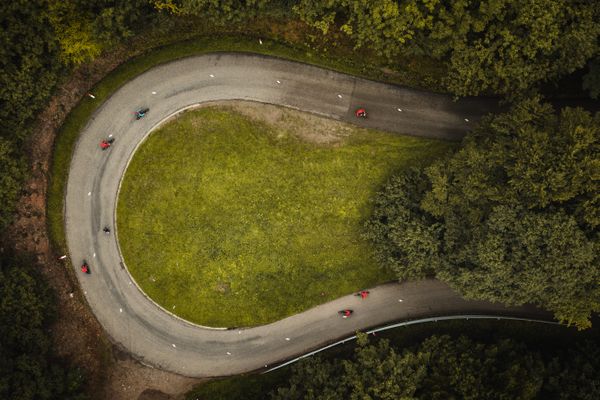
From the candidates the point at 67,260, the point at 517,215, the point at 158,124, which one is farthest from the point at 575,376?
the point at 67,260

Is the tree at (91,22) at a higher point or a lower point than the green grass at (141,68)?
higher

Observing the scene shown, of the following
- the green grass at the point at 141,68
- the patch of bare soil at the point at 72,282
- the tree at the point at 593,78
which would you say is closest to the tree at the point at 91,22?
the patch of bare soil at the point at 72,282

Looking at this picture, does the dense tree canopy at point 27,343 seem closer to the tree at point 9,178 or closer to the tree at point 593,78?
the tree at point 9,178

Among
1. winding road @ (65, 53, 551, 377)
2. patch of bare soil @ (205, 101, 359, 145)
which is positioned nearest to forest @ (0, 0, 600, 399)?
winding road @ (65, 53, 551, 377)

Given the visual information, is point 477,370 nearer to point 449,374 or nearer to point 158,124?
point 449,374

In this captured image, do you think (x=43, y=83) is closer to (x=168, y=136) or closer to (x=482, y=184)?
(x=168, y=136)

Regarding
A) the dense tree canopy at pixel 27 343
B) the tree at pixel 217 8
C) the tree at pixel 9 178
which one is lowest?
the dense tree canopy at pixel 27 343

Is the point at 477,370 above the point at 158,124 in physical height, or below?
below
